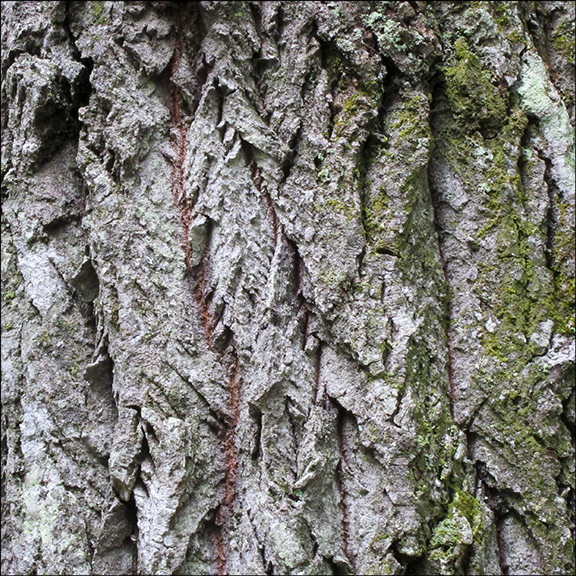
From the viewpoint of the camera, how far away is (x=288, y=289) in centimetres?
155

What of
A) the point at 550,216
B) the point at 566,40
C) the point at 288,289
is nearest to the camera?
the point at 288,289

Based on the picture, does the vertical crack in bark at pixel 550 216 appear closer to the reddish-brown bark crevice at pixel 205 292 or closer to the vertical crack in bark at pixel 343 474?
the vertical crack in bark at pixel 343 474

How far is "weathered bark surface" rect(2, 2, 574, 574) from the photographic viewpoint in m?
1.43

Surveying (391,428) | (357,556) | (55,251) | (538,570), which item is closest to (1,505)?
(55,251)

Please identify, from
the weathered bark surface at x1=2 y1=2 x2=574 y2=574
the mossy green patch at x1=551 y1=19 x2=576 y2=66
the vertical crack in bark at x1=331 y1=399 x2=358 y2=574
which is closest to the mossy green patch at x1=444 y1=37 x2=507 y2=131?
the weathered bark surface at x1=2 y1=2 x2=574 y2=574

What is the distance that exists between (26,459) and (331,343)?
36.2 inches

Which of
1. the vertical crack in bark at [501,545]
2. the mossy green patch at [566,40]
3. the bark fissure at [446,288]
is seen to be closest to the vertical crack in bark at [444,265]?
the bark fissure at [446,288]

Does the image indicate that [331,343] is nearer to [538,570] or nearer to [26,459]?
[538,570]

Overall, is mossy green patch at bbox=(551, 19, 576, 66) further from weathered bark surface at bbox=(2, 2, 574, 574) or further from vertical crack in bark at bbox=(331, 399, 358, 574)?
vertical crack in bark at bbox=(331, 399, 358, 574)

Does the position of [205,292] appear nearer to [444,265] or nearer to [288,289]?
[288,289]

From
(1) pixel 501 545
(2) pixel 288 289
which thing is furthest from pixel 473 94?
(1) pixel 501 545

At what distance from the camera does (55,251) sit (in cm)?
175

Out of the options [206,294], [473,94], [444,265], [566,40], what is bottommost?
[206,294]

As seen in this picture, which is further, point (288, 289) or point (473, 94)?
point (473, 94)
